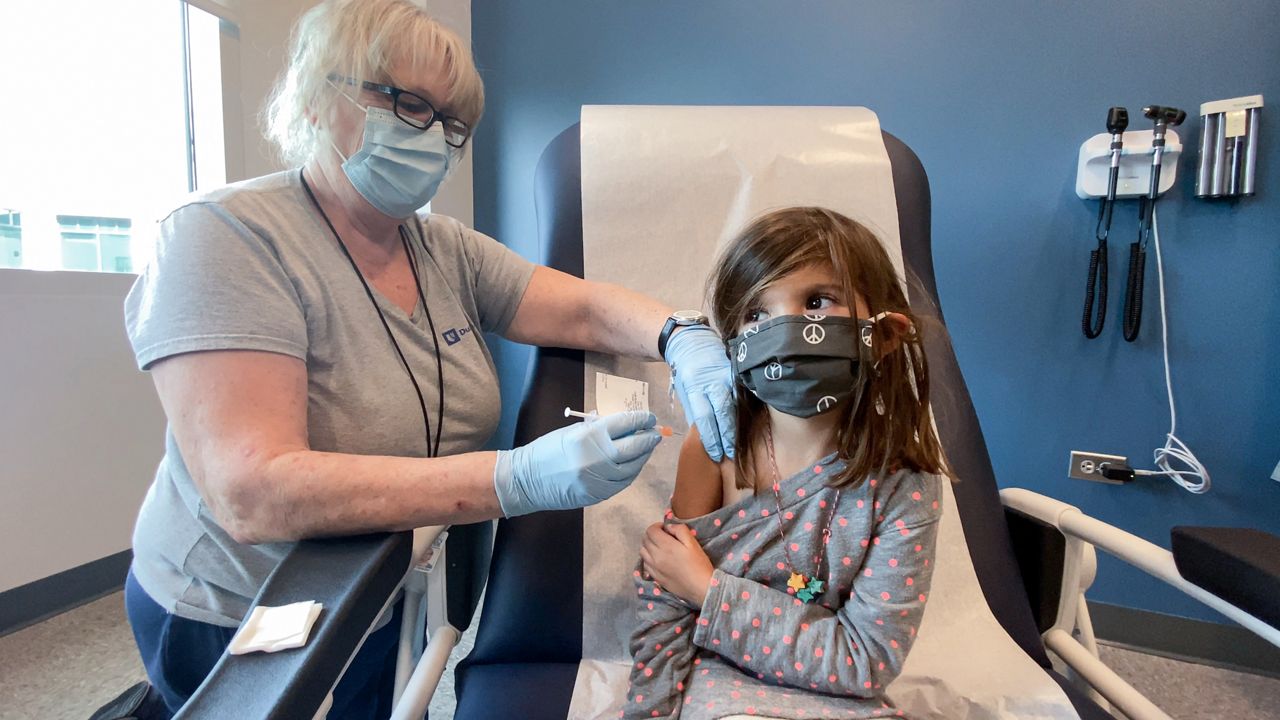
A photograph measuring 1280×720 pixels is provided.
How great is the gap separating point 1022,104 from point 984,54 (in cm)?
17

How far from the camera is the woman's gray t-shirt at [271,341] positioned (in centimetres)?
73

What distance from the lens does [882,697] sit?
2.73 ft

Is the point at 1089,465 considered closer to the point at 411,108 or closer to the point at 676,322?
the point at 676,322

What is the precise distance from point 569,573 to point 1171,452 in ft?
5.32

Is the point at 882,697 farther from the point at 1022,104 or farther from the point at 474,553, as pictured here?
the point at 1022,104

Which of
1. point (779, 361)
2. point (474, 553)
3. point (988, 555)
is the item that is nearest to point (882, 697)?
point (988, 555)

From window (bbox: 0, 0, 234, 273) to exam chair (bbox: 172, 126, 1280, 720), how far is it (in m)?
1.39

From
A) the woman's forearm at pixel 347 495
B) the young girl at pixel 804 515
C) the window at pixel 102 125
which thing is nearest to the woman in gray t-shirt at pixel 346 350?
the woman's forearm at pixel 347 495

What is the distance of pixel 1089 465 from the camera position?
1.76 m

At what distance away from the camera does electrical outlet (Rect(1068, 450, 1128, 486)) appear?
174 cm

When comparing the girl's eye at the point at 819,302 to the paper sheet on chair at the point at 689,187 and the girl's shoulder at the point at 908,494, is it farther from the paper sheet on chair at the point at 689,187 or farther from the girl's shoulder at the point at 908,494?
the paper sheet on chair at the point at 689,187

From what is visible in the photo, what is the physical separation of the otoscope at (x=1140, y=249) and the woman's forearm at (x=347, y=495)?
169 cm

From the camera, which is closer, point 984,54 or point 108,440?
point 984,54

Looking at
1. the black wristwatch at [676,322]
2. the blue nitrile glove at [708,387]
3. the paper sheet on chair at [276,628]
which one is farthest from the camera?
the black wristwatch at [676,322]
